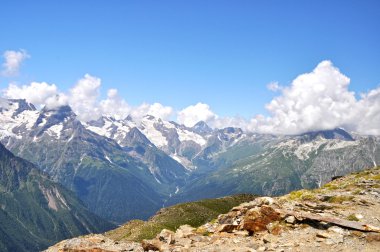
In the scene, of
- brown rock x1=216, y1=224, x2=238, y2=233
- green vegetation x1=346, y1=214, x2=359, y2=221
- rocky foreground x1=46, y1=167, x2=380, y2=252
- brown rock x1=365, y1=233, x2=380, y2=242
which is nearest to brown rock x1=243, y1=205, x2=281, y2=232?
rocky foreground x1=46, y1=167, x2=380, y2=252

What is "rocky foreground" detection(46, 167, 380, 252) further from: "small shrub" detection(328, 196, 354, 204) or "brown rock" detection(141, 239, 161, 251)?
"small shrub" detection(328, 196, 354, 204)

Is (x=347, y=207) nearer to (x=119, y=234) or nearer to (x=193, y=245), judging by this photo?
(x=193, y=245)

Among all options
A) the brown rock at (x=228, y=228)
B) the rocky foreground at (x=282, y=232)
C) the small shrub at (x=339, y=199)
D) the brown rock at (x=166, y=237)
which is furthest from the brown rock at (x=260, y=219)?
the small shrub at (x=339, y=199)

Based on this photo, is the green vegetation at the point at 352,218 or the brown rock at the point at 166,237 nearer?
the green vegetation at the point at 352,218

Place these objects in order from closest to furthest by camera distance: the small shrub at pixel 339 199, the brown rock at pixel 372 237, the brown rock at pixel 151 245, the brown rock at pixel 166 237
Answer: the brown rock at pixel 372 237 < the brown rock at pixel 151 245 < the brown rock at pixel 166 237 < the small shrub at pixel 339 199

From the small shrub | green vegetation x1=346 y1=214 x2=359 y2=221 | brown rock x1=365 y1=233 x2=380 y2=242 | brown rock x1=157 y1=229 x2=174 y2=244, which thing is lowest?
brown rock x1=365 y1=233 x2=380 y2=242

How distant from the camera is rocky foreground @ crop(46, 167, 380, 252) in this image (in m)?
37.4

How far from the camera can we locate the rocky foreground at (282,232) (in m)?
37.4

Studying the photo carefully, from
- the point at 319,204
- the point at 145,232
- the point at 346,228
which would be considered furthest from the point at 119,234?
the point at 346,228

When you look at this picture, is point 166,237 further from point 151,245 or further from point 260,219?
point 260,219

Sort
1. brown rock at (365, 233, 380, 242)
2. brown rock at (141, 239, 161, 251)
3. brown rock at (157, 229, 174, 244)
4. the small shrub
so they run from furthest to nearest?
1. the small shrub
2. brown rock at (157, 229, 174, 244)
3. brown rock at (141, 239, 161, 251)
4. brown rock at (365, 233, 380, 242)

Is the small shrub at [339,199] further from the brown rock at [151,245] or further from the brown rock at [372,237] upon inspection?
the brown rock at [151,245]

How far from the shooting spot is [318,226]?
42031 mm

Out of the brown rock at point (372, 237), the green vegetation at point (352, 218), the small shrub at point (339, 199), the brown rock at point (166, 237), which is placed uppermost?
the brown rock at point (166, 237)
